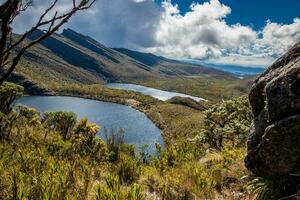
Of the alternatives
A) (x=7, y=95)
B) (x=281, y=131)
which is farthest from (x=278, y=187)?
(x=7, y=95)

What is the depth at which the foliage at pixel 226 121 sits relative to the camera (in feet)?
101

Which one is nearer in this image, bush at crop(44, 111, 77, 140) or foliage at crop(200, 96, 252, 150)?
foliage at crop(200, 96, 252, 150)

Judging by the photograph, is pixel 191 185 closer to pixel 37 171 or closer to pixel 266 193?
pixel 266 193

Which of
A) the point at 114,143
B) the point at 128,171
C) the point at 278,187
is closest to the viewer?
the point at 278,187

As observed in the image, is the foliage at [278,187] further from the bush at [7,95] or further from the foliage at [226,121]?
the bush at [7,95]

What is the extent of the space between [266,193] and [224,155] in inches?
169

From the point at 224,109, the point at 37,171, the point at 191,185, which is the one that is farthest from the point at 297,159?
the point at 224,109

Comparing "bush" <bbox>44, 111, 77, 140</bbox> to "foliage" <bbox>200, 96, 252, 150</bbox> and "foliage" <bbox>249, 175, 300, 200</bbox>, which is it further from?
"foliage" <bbox>249, 175, 300, 200</bbox>

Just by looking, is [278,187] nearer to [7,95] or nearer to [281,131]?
[281,131]

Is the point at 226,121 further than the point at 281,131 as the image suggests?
Yes

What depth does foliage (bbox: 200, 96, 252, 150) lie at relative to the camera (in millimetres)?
30675

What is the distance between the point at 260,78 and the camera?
9094mm

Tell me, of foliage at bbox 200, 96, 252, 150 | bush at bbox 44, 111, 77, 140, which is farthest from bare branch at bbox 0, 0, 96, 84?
bush at bbox 44, 111, 77, 140

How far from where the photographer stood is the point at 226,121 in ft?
123
